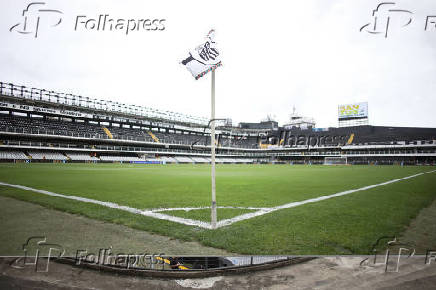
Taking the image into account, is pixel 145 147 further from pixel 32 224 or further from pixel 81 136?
pixel 32 224

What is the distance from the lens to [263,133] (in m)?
109

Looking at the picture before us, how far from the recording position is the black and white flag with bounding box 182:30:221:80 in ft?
17.6

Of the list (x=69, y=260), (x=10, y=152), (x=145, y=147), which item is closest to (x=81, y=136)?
(x=10, y=152)

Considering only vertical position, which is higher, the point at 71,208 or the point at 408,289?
the point at 408,289

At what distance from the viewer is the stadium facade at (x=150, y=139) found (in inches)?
1997

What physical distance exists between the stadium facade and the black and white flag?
54042 mm

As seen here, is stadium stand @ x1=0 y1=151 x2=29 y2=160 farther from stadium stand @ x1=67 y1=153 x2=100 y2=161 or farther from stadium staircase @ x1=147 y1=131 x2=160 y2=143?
stadium staircase @ x1=147 y1=131 x2=160 y2=143

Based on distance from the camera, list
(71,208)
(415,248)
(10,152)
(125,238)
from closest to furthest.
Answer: (415,248), (125,238), (71,208), (10,152)

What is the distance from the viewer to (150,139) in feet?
234

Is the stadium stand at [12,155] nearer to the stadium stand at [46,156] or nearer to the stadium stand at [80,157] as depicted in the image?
the stadium stand at [46,156]

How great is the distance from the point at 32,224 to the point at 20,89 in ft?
206

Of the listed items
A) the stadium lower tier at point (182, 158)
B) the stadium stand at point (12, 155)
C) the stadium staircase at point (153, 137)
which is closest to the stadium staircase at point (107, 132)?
the stadium lower tier at point (182, 158)

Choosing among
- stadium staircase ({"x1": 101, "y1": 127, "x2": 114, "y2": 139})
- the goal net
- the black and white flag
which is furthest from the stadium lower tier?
the black and white flag

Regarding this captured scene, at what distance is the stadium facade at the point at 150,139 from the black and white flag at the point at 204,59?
54.0 m
